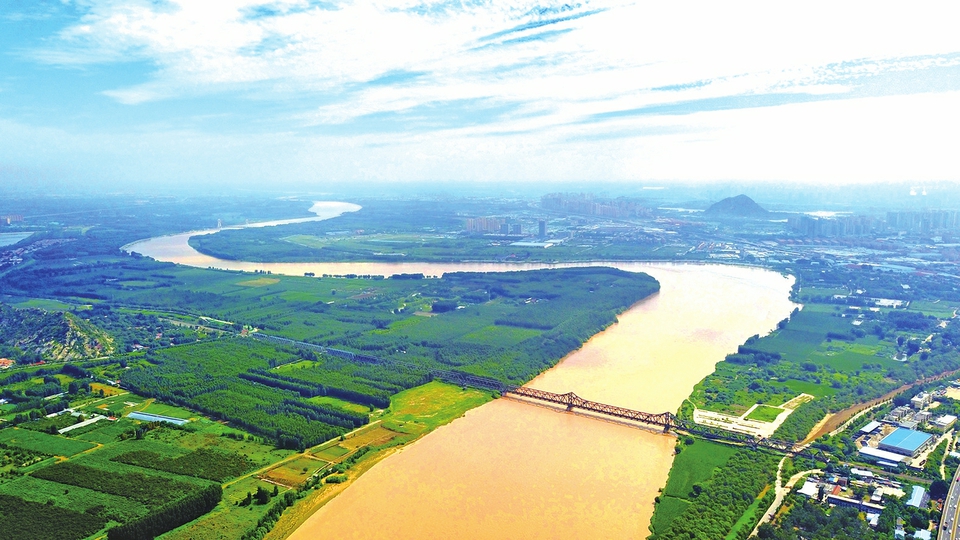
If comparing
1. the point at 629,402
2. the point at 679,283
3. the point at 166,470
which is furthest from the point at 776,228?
the point at 166,470

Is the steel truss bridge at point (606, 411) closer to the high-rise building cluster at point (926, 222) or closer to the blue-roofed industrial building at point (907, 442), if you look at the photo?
the blue-roofed industrial building at point (907, 442)

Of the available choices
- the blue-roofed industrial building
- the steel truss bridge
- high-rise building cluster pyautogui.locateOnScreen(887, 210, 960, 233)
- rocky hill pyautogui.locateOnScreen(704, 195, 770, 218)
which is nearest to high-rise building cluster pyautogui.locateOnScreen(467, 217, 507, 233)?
rocky hill pyautogui.locateOnScreen(704, 195, 770, 218)

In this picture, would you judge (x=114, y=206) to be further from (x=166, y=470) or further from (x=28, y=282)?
(x=166, y=470)

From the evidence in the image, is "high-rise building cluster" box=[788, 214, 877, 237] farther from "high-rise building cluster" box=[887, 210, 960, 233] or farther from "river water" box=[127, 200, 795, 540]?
"river water" box=[127, 200, 795, 540]

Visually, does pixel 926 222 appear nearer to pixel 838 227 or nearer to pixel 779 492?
pixel 838 227

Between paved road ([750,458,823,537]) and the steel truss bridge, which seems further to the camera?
the steel truss bridge

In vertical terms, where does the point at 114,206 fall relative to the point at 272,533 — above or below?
above
